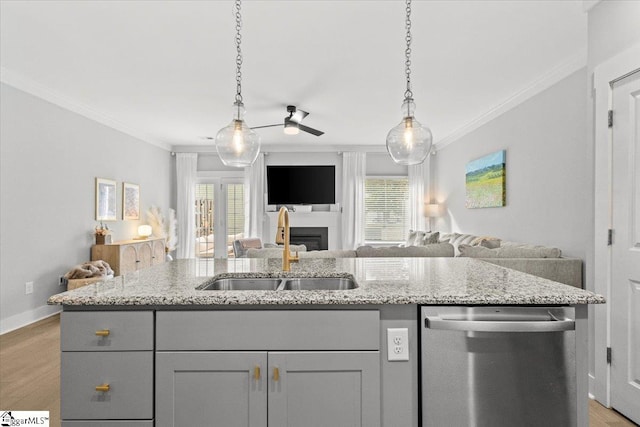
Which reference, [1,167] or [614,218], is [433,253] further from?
[1,167]

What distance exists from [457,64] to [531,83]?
3.51 ft

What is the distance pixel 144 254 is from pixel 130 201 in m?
0.90

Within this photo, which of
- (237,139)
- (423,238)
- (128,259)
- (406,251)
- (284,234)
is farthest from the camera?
(423,238)

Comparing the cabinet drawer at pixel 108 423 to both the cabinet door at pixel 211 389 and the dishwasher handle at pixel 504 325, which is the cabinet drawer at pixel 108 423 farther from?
the dishwasher handle at pixel 504 325

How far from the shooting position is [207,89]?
13.8 ft

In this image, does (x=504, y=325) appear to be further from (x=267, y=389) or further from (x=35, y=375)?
(x=35, y=375)

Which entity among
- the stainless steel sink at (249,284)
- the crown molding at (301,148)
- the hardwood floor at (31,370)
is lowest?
the hardwood floor at (31,370)

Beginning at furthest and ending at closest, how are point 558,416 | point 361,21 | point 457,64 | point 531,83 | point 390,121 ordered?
point 390,121, point 531,83, point 457,64, point 361,21, point 558,416

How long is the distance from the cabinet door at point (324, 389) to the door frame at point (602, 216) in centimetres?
180

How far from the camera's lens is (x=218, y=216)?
25.2ft

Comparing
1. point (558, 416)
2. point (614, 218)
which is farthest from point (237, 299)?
point (614, 218)

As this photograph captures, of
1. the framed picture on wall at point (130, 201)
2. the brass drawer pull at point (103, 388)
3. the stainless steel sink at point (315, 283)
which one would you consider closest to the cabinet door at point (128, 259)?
the framed picture on wall at point (130, 201)

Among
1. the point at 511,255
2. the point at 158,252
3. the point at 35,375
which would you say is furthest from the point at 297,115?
the point at 35,375

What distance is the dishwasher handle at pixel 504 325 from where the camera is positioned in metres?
1.29
